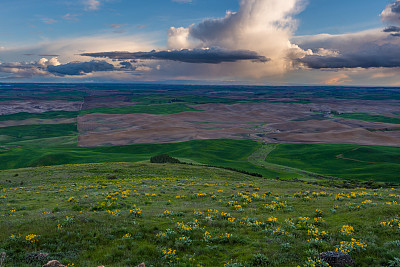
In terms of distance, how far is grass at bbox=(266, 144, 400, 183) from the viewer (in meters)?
69.3

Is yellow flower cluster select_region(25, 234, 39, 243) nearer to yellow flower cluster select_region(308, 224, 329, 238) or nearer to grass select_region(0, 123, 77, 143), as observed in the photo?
yellow flower cluster select_region(308, 224, 329, 238)

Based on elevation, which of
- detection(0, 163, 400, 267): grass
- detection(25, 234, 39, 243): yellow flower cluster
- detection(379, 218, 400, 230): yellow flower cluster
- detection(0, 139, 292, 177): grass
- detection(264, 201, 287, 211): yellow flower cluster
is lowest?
detection(0, 139, 292, 177): grass

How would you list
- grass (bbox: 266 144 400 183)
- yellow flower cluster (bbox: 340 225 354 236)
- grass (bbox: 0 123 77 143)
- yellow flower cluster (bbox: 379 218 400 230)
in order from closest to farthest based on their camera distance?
yellow flower cluster (bbox: 340 225 354 236), yellow flower cluster (bbox: 379 218 400 230), grass (bbox: 266 144 400 183), grass (bbox: 0 123 77 143)

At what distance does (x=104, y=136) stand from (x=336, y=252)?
133m

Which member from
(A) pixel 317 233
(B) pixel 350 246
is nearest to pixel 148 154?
(A) pixel 317 233

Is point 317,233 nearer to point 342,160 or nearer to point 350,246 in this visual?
point 350,246

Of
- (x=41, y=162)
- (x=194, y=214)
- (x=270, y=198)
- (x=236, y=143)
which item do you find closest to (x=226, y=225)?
(x=194, y=214)

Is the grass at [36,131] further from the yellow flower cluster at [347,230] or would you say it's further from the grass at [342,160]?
the yellow flower cluster at [347,230]

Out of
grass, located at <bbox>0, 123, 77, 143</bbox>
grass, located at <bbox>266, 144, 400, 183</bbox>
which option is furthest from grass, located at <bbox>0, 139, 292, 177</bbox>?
grass, located at <bbox>0, 123, 77, 143</bbox>

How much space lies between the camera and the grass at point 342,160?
227 ft

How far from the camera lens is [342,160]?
3425 inches

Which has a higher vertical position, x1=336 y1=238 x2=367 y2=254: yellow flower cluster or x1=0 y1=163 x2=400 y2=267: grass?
x1=336 y1=238 x2=367 y2=254: yellow flower cluster

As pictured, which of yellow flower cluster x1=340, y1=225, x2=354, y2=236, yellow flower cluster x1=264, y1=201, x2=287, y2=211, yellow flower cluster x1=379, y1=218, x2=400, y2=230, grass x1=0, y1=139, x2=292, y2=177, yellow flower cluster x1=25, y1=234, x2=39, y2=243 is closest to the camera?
yellow flower cluster x1=25, y1=234, x2=39, y2=243

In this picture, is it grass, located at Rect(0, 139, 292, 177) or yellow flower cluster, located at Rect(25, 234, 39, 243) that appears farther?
grass, located at Rect(0, 139, 292, 177)
